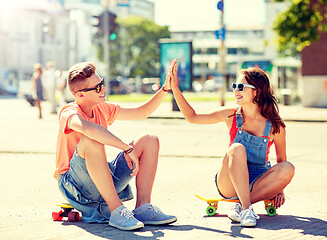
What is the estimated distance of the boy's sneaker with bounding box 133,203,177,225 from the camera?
454 centimetres

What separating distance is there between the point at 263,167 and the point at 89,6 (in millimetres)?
111266

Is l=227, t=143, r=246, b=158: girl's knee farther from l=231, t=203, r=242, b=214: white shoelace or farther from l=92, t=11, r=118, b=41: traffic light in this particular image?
l=92, t=11, r=118, b=41: traffic light

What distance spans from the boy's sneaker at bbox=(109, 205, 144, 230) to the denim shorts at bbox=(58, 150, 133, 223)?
203mm

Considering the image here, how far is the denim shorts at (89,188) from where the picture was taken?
450 centimetres

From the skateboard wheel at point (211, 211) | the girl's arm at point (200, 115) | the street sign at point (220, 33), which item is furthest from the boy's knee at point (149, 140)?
the street sign at point (220, 33)

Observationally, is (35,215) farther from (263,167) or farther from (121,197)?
(263,167)

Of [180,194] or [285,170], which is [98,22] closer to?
[180,194]

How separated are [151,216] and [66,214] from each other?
0.74 meters

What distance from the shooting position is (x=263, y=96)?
15.9ft

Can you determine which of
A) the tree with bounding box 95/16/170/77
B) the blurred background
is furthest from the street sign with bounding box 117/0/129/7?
the tree with bounding box 95/16/170/77

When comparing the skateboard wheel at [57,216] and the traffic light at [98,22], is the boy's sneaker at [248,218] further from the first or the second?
the traffic light at [98,22]

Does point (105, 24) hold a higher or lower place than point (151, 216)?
higher

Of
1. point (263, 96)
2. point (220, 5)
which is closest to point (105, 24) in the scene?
point (220, 5)

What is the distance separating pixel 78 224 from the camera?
4621 millimetres
